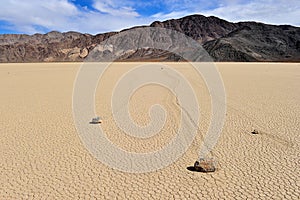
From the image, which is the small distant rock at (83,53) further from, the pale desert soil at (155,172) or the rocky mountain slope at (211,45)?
the pale desert soil at (155,172)

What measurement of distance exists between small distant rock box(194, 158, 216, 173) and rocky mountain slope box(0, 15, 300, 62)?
7275cm

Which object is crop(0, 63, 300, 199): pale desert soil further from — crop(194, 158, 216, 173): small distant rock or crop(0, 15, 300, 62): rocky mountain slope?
→ crop(0, 15, 300, 62): rocky mountain slope

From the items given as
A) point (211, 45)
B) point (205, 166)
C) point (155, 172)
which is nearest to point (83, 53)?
point (211, 45)

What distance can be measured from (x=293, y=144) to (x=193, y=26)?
158587mm

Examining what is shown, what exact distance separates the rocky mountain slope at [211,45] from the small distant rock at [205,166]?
72748 millimetres

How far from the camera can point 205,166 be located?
13.6 ft

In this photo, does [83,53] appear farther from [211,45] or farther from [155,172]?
[155,172]

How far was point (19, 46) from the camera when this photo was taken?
12331 centimetres

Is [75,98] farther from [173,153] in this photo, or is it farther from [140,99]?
[173,153]

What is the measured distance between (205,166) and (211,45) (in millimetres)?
87070

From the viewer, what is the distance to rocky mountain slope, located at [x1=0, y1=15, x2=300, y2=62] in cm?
7803

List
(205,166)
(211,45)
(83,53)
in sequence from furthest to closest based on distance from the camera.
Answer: (83,53) < (211,45) < (205,166)

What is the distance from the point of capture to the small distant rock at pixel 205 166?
4.12 meters

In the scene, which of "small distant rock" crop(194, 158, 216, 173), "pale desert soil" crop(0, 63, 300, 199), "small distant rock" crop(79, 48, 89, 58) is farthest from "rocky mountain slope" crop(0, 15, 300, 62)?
"small distant rock" crop(194, 158, 216, 173)
